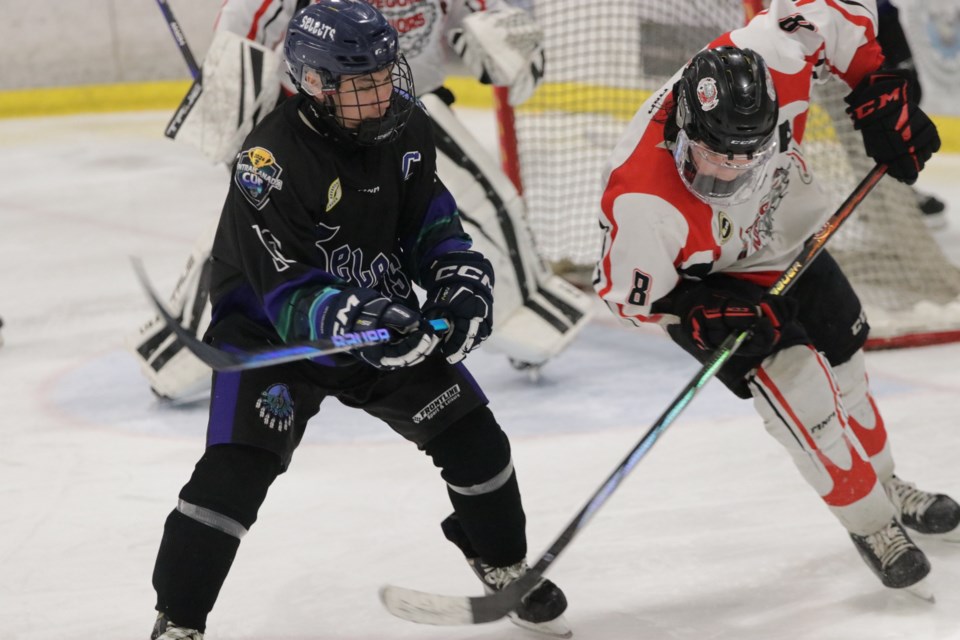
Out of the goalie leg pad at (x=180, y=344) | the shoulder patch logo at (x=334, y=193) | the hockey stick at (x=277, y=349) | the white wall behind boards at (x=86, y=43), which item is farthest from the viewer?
the white wall behind boards at (x=86, y=43)

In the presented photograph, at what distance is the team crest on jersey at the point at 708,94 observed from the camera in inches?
78.7

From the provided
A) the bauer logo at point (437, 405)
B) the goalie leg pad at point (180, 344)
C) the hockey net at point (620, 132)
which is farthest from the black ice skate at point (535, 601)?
the goalie leg pad at point (180, 344)

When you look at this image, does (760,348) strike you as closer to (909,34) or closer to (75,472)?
(75,472)

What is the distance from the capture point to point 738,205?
2.16m

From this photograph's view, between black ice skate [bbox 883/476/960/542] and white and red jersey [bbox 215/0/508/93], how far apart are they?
144 cm

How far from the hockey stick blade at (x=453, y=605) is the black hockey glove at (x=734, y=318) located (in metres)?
0.44

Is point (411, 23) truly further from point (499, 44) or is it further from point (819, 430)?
point (819, 430)

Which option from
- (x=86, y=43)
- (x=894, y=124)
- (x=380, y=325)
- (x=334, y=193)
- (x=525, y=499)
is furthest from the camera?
(x=86, y=43)

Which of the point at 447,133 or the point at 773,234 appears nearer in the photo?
the point at 773,234

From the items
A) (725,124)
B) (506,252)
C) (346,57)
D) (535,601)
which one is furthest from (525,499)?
(346,57)

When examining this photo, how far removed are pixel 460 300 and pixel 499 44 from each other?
1457mm

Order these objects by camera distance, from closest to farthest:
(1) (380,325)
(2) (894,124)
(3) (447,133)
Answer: (1) (380,325) < (2) (894,124) < (3) (447,133)

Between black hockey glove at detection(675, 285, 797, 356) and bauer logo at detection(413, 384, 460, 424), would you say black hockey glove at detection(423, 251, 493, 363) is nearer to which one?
bauer logo at detection(413, 384, 460, 424)

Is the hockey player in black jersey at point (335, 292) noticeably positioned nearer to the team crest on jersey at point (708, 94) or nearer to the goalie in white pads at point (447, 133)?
the team crest on jersey at point (708, 94)
